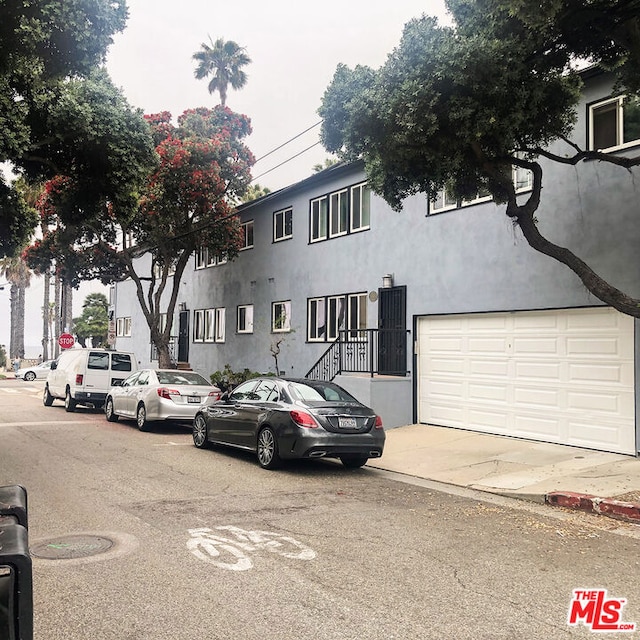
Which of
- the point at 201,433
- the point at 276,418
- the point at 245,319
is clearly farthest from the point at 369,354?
the point at 245,319

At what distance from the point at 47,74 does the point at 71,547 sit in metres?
8.28

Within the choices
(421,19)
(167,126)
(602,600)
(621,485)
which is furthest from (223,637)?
(167,126)

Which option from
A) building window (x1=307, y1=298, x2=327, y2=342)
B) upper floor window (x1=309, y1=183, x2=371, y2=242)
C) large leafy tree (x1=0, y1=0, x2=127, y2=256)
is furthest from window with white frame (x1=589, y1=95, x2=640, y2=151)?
building window (x1=307, y1=298, x2=327, y2=342)

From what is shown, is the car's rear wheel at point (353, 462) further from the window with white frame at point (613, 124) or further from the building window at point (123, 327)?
the building window at point (123, 327)

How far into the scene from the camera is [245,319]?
24.4 meters

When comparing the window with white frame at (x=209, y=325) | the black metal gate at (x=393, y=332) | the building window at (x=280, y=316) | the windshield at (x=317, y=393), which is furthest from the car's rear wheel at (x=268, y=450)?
the window with white frame at (x=209, y=325)

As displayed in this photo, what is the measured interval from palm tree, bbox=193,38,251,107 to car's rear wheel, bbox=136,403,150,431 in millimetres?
32878

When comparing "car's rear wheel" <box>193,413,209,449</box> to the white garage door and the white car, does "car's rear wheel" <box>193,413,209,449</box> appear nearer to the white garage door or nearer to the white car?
the white garage door

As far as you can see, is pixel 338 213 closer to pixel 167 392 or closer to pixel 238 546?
pixel 167 392

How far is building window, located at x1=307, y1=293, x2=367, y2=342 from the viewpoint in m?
18.0

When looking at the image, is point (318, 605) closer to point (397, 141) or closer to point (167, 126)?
point (397, 141)

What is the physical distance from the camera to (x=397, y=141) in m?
9.59

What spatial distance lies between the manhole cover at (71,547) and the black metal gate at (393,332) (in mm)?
10458

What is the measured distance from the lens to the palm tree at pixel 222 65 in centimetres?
4403
